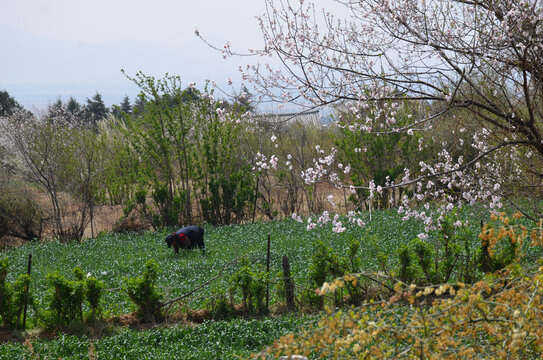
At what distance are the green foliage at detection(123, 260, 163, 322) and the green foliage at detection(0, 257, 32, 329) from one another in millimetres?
1164

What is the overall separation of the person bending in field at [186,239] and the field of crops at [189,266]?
0.21 metres

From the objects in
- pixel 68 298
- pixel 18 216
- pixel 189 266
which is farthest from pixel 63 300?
pixel 18 216

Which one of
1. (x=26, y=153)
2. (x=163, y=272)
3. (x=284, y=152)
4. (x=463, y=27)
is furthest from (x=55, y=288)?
(x=284, y=152)

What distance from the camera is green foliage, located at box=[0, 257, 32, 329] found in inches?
243

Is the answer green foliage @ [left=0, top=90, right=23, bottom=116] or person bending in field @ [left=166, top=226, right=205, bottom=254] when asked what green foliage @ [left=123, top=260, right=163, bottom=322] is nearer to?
person bending in field @ [left=166, top=226, right=205, bottom=254]

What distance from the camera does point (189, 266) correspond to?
Result: 343 inches

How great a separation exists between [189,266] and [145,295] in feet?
8.06

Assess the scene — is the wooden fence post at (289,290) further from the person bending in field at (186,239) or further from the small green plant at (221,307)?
the person bending in field at (186,239)

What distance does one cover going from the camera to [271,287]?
7277 millimetres

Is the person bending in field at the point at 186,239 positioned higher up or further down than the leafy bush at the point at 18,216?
further down

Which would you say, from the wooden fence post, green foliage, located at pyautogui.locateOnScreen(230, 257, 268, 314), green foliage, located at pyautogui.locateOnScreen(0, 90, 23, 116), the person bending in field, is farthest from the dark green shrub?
green foliage, located at pyautogui.locateOnScreen(0, 90, 23, 116)

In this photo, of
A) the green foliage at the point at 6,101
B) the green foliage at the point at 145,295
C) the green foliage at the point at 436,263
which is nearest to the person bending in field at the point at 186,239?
the green foliage at the point at 145,295

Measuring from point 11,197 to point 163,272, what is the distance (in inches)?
316

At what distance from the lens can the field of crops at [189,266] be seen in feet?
17.1
